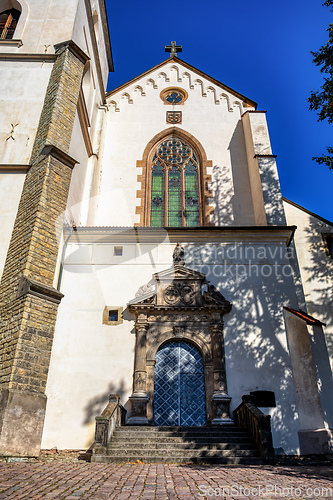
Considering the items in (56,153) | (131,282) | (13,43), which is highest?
(13,43)

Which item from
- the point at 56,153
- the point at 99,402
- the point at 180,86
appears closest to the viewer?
the point at 99,402

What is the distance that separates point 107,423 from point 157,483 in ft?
10.4

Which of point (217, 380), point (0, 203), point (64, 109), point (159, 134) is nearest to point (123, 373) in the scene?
point (217, 380)

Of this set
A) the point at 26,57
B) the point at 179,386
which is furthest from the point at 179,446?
the point at 26,57

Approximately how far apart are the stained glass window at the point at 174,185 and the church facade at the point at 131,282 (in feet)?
0.25

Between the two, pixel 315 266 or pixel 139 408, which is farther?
pixel 315 266

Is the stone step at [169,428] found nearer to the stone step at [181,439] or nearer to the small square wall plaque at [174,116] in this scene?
the stone step at [181,439]

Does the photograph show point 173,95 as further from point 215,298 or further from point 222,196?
point 215,298

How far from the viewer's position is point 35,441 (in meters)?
7.18

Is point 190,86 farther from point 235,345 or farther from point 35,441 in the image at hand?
point 35,441

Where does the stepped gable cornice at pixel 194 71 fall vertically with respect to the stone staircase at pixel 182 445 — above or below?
above

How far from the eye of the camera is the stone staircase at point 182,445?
284 inches

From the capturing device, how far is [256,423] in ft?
25.9

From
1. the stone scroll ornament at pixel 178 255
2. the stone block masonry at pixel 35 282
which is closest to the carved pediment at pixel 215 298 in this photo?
the stone scroll ornament at pixel 178 255
